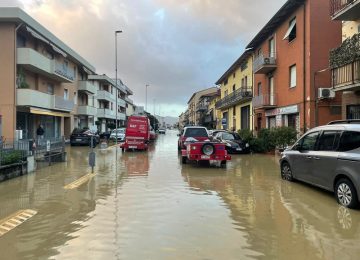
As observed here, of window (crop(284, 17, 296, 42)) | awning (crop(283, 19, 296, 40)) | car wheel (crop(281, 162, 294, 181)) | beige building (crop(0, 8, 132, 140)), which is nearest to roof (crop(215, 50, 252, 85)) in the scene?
window (crop(284, 17, 296, 42))

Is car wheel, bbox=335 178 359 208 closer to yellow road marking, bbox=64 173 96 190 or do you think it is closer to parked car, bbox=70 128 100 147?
yellow road marking, bbox=64 173 96 190

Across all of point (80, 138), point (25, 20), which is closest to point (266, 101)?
point (80, 138)

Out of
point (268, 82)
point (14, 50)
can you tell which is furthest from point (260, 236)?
point (268, 82)

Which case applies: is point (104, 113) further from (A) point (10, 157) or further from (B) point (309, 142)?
(B) point (309, 142)

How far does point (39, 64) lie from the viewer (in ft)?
92.5

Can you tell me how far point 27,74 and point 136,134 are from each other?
379 inches

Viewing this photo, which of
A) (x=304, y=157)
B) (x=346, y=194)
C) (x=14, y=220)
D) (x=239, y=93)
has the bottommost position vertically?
(x=14, y=220)

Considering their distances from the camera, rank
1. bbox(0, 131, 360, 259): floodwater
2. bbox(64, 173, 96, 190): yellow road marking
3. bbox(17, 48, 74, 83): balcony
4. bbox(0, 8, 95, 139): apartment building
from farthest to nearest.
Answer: bbox(17, 48, 74, 83): balcony → bbox(0, 8, 95, 139): apartment building → bbox(64, 173, 96, 190): yellow road marking → bbox(0, 131, 360, 259): floodwater

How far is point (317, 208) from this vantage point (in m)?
8.34

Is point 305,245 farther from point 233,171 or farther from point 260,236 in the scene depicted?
point 233,171

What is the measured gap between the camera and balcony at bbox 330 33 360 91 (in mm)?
16141

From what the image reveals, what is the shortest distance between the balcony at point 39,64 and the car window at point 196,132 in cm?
1222

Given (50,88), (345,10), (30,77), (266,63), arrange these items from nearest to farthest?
(345,10) → (266,63) → (30,77) → (50,88)

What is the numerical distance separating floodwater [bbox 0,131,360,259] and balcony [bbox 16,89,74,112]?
1572 cm
